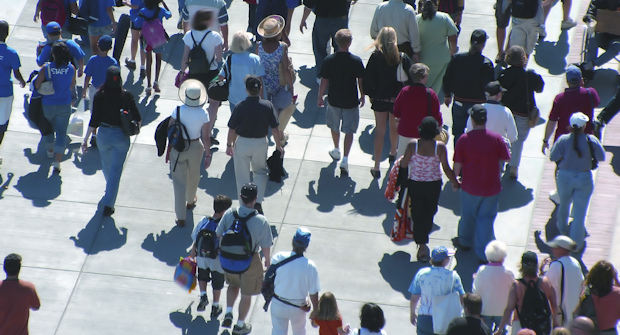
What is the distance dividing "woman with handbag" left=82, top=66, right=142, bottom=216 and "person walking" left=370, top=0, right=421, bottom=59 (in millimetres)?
3530

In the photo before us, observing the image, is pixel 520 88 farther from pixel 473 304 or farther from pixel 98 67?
pixel 98 67

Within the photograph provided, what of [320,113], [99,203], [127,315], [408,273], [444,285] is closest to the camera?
[444,285]

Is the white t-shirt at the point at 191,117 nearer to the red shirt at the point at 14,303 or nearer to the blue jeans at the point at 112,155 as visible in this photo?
the blue jeans at the point at 112,155

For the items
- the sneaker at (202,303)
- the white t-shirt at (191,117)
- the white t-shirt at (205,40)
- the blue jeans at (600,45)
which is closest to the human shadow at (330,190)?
the white t-shirt at (191,117)

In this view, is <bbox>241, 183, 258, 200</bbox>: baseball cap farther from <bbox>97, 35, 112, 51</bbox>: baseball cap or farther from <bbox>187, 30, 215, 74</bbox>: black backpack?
<bbox>97, 35, 112, 51</bbox>: baseball cap

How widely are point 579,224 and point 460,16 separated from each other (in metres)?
4.91

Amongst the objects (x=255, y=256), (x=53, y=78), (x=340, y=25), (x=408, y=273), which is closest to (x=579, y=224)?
(x=408, y=273)

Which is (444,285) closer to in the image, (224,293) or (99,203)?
(224,293)

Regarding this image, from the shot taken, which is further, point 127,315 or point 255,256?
point 127,315

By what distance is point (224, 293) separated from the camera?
9.19m

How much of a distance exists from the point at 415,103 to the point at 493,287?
2743 millimetres

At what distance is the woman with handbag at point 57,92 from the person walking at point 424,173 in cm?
421

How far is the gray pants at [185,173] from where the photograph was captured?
9.76 metres

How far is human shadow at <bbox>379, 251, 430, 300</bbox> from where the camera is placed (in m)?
9.34
